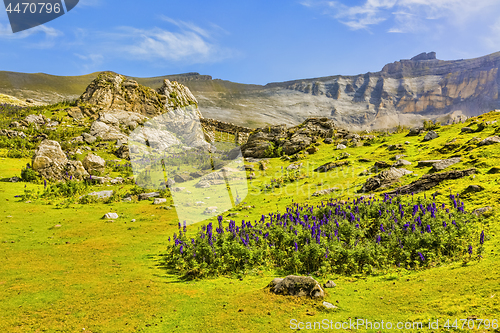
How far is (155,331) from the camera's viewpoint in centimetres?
541

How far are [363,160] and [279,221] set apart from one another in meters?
17.9

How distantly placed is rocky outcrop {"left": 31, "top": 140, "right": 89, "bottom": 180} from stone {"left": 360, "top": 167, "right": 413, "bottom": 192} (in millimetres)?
22838

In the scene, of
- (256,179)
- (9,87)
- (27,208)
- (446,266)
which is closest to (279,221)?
(446,266)

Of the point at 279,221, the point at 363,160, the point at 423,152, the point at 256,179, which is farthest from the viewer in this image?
the point at 256,179

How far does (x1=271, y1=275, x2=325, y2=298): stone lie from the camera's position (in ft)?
20.9

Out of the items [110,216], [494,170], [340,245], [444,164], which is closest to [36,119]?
[110,216]

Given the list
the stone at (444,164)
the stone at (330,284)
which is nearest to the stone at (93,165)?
the stone at (330,284)

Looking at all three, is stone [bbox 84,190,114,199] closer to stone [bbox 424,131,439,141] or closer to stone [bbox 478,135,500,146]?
stone [bbox 478,135,500,146]

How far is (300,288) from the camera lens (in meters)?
6.44

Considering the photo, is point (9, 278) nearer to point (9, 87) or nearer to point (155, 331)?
point (155, 331)

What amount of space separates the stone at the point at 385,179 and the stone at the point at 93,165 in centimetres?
2378

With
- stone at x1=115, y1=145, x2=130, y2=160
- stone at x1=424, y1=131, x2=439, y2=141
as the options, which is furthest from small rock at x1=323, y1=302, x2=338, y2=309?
stone at x1=115, y1=145, x2=130, y2=160

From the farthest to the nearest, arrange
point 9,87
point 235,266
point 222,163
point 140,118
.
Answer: point 9,87, point 140,118, point 222,163, point 235,266
